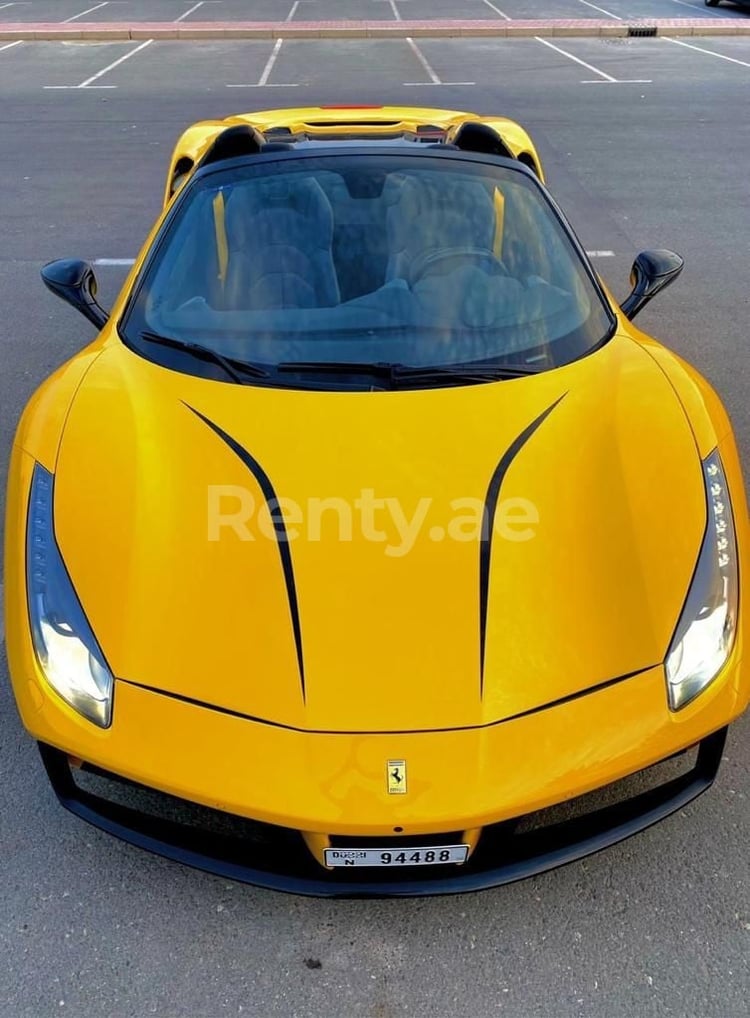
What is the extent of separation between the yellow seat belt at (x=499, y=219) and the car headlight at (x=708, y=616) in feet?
3.62

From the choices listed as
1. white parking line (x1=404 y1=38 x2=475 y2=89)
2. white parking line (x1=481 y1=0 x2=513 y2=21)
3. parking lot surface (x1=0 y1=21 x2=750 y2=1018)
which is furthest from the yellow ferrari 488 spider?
white parking line (x1=481 y1=0 x2=513 y2=21)

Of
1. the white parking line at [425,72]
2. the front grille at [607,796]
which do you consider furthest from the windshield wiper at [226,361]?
the white parking line at [425,72]

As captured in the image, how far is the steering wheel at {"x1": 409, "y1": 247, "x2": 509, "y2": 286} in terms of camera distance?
2721 millimetres

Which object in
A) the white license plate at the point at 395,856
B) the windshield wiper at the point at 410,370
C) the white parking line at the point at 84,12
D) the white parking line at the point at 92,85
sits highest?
the white parking line at the point at 84,12

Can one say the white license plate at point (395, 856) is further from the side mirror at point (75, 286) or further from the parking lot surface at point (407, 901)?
the side mirror at point (75, 286)

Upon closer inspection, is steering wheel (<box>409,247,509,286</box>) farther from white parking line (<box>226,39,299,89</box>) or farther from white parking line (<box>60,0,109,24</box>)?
white parking line (<box>60,0,109,24</box>)

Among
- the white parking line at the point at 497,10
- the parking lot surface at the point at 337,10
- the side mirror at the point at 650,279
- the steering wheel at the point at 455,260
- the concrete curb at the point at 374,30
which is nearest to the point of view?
the steering wheel at the point at 455,260

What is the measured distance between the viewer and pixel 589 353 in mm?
2578

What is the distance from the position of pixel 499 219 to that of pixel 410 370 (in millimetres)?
786

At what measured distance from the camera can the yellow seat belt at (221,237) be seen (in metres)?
2.75

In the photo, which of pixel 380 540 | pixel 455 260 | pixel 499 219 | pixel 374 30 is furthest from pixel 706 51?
pixel 380 540

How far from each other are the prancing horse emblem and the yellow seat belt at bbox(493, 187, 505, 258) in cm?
175

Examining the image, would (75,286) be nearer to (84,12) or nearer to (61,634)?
(61,634)

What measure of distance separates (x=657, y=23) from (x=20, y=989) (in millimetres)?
21061
